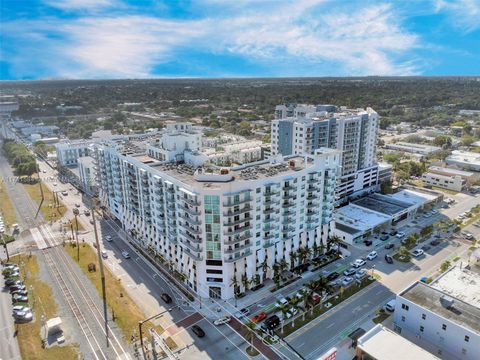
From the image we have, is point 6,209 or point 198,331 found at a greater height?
point 6,209

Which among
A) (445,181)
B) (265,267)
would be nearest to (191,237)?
(265,267)

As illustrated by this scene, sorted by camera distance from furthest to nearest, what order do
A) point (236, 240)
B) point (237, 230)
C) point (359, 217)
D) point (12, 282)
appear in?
point (359, 217) < point (12, 282) < point (236, 240) < point (237, 230)

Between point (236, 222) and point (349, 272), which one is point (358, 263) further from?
point (236, 222)

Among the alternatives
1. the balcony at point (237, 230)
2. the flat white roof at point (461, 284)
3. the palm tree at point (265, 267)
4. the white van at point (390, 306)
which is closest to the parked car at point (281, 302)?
the palm tree at point (265, 267)

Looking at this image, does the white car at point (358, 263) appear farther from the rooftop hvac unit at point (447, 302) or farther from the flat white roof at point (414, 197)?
the flat white roof at point (414, 197)

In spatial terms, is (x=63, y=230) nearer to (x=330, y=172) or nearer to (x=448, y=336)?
(x=330, y=172)

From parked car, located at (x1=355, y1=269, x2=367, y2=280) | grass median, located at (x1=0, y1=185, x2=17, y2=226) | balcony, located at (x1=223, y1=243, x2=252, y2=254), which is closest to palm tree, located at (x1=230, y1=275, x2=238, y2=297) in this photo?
balcony, located at (x1=223, y1=243, x2=252, y2=254)
